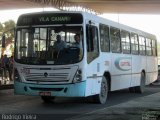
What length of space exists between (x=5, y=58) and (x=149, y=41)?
9643 mm

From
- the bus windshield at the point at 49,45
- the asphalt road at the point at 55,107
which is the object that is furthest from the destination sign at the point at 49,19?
the asphalt road at the point at 55,107

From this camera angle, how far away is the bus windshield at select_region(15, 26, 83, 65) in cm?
1312

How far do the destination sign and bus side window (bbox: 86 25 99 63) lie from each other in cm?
51

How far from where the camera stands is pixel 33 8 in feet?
164

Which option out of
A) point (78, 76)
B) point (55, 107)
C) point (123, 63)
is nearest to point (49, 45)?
point (78, 76)

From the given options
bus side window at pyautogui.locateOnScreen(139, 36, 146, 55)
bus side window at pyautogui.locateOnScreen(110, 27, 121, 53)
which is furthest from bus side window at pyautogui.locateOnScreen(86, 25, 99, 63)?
bus side window at pyautogui.locateOnScreen(139, 36, 146, 55)

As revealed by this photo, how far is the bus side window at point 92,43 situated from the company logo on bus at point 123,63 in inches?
92.2

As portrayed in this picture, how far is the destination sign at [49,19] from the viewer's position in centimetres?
1334

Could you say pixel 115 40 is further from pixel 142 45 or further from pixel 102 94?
pixel 142 45

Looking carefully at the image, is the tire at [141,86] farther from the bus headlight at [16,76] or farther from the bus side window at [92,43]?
the bus headlight at [16,76]

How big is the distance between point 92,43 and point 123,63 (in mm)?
3878

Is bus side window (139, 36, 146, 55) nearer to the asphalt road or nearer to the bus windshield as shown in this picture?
the asphalt road

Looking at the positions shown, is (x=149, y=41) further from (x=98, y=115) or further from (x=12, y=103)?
(x=98, y=115)

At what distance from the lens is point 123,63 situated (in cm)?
1730
